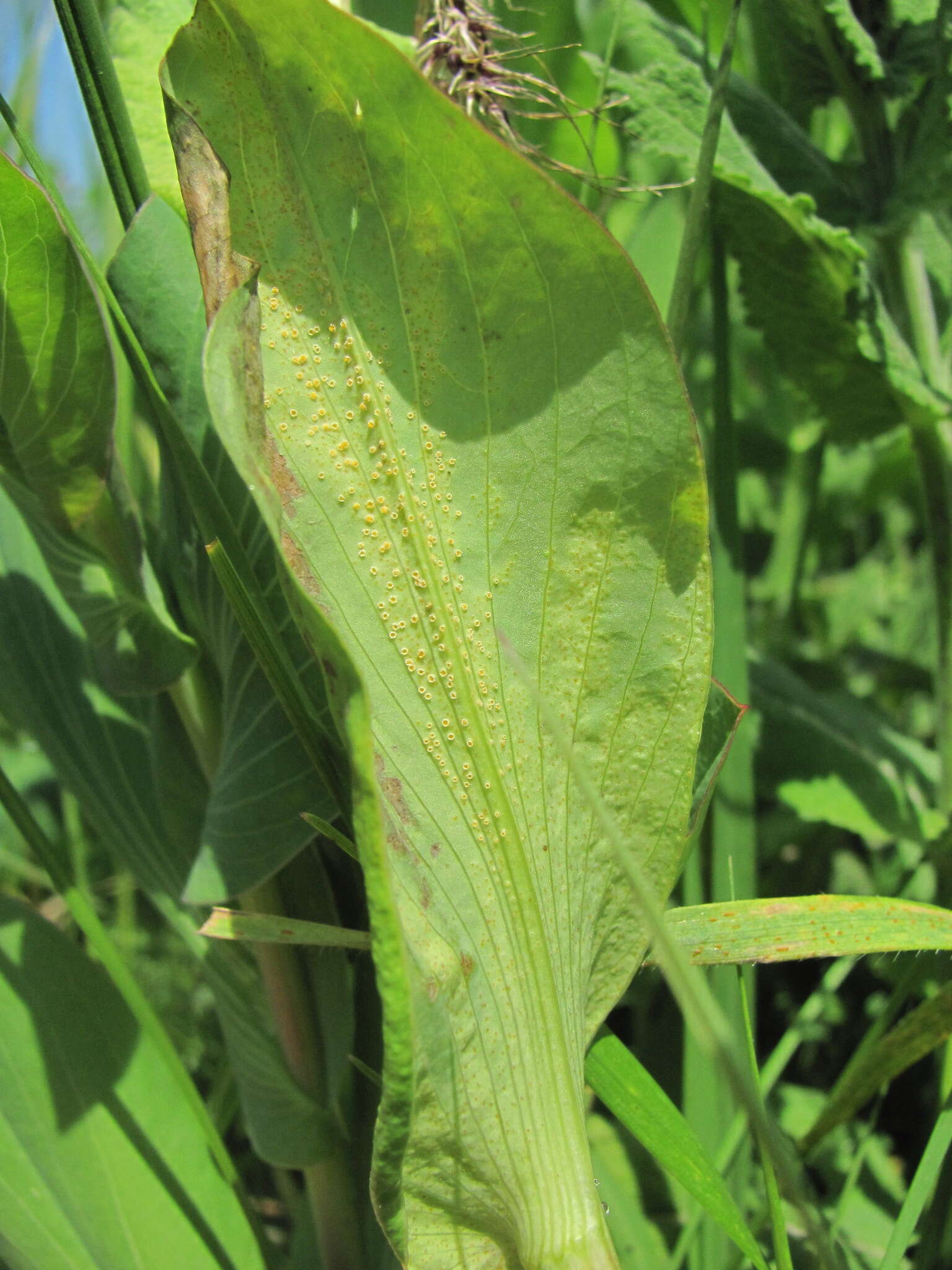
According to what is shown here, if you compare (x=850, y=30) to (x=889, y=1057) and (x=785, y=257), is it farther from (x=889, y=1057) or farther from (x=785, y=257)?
(x=889, y=1057)

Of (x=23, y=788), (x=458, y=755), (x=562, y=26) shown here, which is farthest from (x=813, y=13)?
(x=23, y=788)

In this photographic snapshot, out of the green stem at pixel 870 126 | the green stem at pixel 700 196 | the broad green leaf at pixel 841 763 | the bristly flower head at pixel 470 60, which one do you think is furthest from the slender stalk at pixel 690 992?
the green stem at pixel 870 126

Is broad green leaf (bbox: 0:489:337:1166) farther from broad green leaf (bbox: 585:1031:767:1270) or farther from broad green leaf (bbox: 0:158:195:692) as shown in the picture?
broad green leaf (bbox: 585:1031:767:1270)

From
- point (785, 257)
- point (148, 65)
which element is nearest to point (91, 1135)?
point (148, 65)

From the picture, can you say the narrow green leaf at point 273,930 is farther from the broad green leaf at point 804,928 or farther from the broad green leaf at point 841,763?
the broad green leaf at point 841,763

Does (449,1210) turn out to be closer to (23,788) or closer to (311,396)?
(311,396)

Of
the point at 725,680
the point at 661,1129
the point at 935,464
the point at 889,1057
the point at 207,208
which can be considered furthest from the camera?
the point at 935,464
